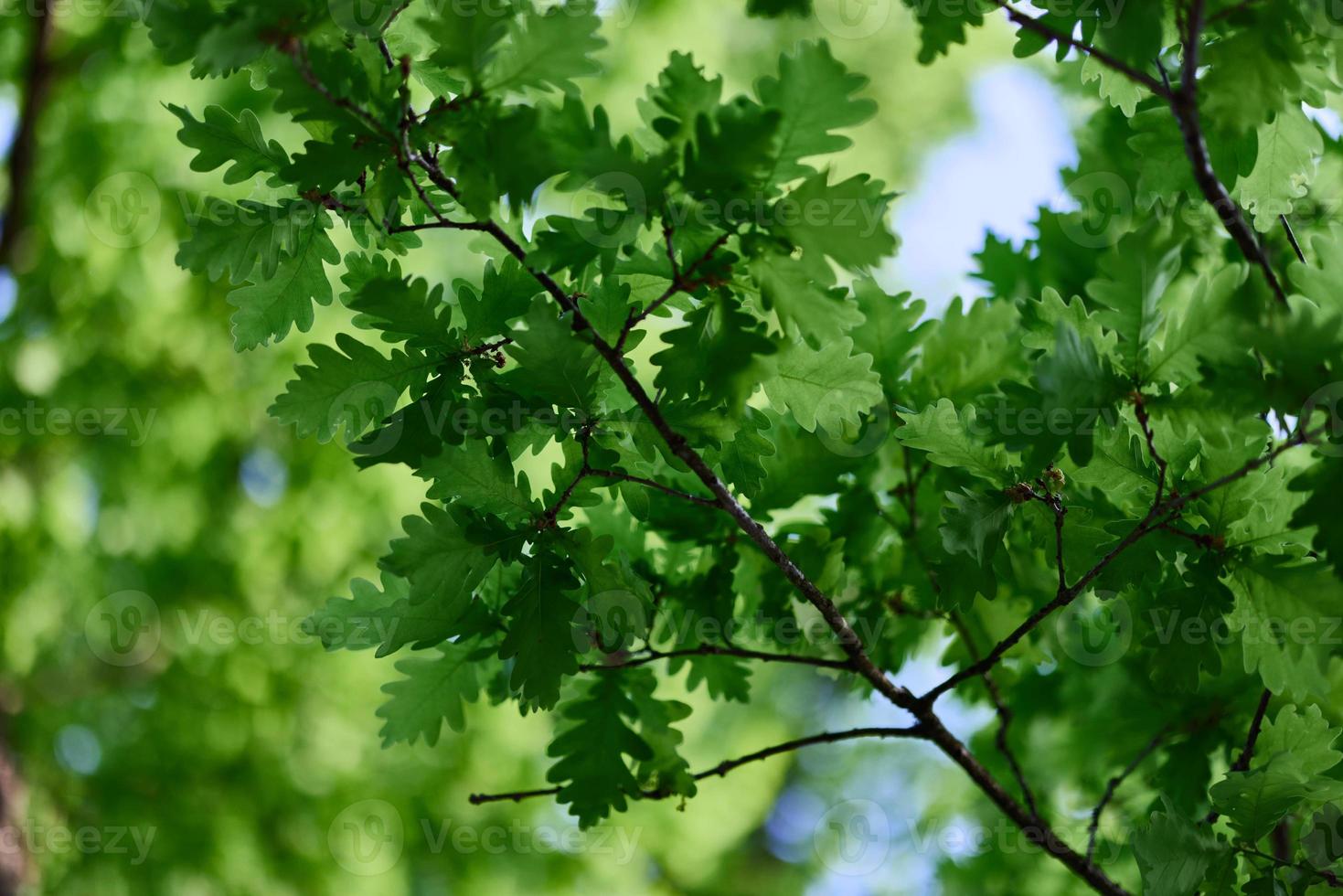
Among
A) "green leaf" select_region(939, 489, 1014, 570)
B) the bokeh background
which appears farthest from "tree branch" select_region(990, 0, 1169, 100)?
the bokeh background

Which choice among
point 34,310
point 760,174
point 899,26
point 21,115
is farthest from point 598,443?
point 899,26

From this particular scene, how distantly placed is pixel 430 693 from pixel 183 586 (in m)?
3.04

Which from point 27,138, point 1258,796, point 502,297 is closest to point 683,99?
point 502,297

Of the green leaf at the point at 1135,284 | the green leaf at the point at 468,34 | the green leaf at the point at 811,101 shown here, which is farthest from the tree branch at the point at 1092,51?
the green leaf at the point at 468,34

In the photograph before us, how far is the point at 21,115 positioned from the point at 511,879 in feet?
12.7

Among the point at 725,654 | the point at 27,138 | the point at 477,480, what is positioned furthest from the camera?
the point at 27,138

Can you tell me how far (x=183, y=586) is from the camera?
4.06 metres

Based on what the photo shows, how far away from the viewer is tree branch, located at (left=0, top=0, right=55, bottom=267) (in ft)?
14.2

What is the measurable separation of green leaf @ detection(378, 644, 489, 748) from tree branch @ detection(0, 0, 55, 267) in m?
4.00

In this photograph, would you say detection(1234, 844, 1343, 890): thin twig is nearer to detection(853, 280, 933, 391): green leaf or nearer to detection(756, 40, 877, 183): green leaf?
detection(853, 280, 933, 391): green leaf

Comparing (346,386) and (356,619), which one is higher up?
(346,386)

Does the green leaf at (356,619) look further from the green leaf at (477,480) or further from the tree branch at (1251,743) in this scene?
the tree branch at (1251,743)

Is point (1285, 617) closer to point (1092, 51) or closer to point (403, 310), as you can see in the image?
point (1092, 51)

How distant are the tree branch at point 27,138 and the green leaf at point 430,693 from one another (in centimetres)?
400
